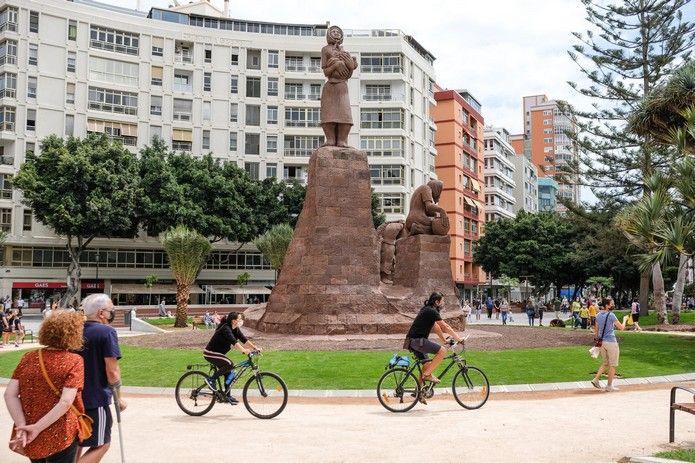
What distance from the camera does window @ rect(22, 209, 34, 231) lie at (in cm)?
4950

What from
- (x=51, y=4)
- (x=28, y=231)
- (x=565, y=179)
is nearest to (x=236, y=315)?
(x=565, y=179)

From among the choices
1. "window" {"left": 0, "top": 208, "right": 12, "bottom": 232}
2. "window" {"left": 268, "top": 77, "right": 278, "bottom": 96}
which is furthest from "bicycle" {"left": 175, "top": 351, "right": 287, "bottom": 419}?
"window" {"left": 268, "top": 77, "right": 278, "bottom": 96}

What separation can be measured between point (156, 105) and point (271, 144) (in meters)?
10.2

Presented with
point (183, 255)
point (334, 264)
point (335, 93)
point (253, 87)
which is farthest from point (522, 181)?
point (334, 264)

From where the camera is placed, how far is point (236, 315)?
1010cm

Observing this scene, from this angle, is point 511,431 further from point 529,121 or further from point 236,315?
point 529,121

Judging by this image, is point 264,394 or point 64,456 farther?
point 264,394

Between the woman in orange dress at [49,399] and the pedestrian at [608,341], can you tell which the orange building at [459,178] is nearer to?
the pedestrian at [608,341]

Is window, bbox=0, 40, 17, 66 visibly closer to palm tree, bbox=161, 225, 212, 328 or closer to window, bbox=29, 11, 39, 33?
window, bbox=29, 11, 39, 33

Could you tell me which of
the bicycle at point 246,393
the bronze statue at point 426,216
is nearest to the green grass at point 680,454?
the bicycle at point 246,393

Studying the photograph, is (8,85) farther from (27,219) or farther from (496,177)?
(496,177)

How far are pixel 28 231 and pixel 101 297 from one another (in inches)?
1917

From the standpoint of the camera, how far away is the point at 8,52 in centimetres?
4922

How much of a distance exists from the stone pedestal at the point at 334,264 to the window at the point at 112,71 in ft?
127
